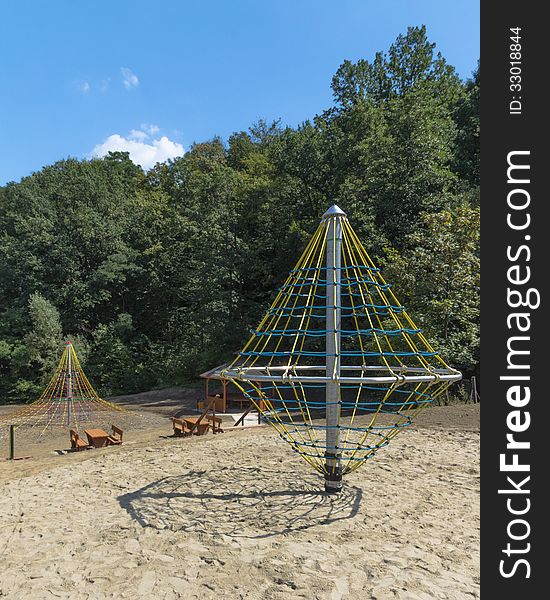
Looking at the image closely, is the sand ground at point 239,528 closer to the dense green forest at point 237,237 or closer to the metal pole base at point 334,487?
the metal pole base at point 334,487

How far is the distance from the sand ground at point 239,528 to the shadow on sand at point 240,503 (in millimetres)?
23

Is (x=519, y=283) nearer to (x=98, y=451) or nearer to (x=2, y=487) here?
(x=2, y=487)

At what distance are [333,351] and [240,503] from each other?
228cm

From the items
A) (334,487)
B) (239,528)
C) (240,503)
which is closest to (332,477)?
(334,487)

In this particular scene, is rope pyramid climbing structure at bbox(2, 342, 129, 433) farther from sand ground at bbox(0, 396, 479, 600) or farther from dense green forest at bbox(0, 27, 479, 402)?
sand ground at bbox(0, 396, 479, 600)

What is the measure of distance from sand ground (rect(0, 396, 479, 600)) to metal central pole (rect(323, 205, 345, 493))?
1.16ft

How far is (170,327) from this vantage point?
32.2 meters

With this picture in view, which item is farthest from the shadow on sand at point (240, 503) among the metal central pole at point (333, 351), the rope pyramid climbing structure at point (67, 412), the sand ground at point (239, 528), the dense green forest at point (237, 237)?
the rope pyramid climbing structure at point (67, 412)

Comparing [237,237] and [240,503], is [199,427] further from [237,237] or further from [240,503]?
[237,237]

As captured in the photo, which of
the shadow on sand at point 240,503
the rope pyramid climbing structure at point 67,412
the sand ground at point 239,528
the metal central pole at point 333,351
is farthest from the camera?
the rope pyramid climbing structure at point 67,412

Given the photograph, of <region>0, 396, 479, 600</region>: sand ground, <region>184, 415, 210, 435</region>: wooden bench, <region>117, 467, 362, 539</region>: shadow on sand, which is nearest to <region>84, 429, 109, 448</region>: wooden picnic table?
<region>184, 415, 210, 435</region>: wooden bench

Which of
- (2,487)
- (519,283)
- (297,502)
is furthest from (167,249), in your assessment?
(519,283)

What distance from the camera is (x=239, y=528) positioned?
5.23m

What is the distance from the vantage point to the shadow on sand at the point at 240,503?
5328 mm
